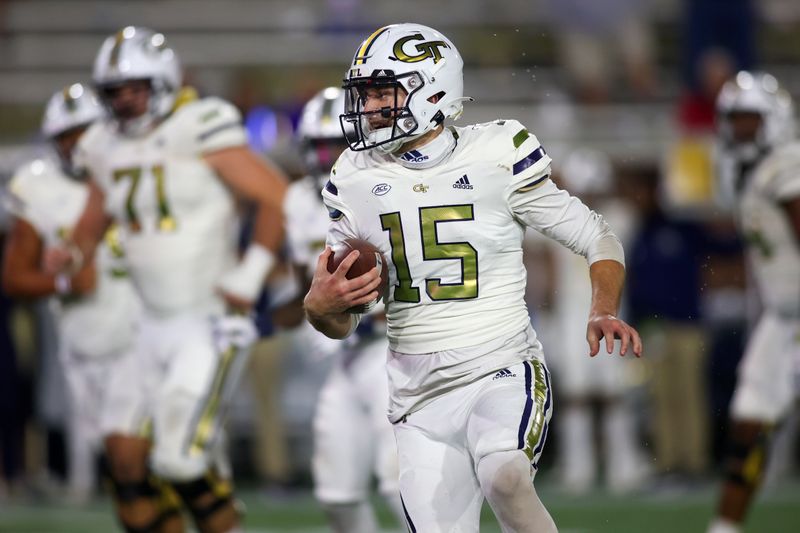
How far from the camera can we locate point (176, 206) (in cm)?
527

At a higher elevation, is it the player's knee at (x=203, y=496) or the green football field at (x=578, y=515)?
the player's knee at (x=203, y=496)

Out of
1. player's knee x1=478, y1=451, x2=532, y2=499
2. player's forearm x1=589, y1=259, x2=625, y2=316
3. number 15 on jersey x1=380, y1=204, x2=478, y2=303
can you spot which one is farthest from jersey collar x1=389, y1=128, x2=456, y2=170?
player's knee x1=478, y1=451, x2=532, y2=499

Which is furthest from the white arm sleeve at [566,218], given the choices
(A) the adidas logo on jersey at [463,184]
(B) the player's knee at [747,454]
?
(B) the player's knee at [747,454]

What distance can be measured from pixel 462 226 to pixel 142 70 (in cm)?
199

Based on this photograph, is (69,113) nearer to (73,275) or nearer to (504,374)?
(73,275)

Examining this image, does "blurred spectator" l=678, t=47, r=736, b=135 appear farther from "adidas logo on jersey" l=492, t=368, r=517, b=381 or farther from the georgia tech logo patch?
"adidas logo on jersey" l=492, t=368, r=517, b=381

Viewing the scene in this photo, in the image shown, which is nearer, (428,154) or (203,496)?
(428,154)

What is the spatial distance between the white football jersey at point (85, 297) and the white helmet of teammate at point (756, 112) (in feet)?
9.40

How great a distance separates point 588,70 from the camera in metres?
11.1

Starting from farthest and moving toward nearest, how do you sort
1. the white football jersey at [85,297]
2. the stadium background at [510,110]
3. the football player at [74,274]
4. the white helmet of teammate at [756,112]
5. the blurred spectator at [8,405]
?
1. the blurred spectator at [8,405]
2. the stadium background at [510,110]
3. the white football jersey at [85,297]
4. the football player at [74,274]
5. the white helmet of teammate at [756,112]

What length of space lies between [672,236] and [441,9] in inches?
163

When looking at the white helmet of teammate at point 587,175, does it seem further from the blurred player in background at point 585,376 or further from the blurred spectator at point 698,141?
the blurred spectator at point 698,141

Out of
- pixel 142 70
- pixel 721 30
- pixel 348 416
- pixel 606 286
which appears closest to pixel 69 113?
pixel 142 70

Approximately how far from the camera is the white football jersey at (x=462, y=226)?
3775mm
